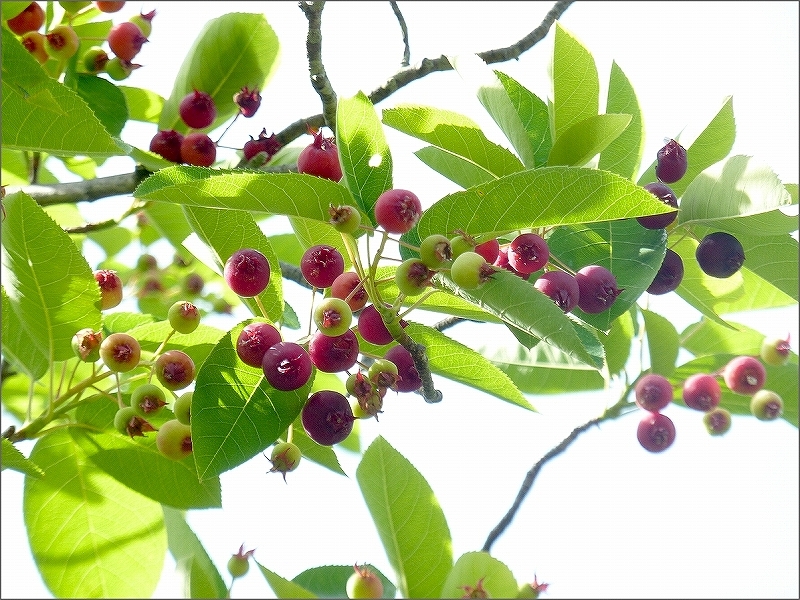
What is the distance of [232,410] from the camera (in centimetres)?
177

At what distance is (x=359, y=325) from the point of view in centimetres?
179

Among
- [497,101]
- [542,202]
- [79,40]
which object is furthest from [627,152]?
[79,40]

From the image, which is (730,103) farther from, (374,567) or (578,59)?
(374,567)

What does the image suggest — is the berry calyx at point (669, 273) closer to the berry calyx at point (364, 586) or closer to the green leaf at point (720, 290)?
the green leaf at point (720, 290)

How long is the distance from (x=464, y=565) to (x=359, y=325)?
0.57m

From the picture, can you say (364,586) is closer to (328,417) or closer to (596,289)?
(328,417)

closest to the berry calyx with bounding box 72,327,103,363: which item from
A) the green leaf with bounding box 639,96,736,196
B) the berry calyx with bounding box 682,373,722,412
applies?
the green leaf with bounding box 639,96,736,196

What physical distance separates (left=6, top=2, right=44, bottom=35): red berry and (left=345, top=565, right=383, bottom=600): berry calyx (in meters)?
2.35

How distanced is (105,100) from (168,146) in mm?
489

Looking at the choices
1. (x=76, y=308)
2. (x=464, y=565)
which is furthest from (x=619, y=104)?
(x=76, y=308)

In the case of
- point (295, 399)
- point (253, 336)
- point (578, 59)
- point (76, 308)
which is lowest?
point (76, 308)

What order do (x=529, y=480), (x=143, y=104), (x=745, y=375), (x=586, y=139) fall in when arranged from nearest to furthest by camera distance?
(x=586, y=139), (x=529, y=480), (x=745, y=375), (x=143, y=104)

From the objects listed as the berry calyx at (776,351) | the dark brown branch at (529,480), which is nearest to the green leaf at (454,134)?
the dark brown branch at (529,480)

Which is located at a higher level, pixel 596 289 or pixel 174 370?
pixel 596 289
